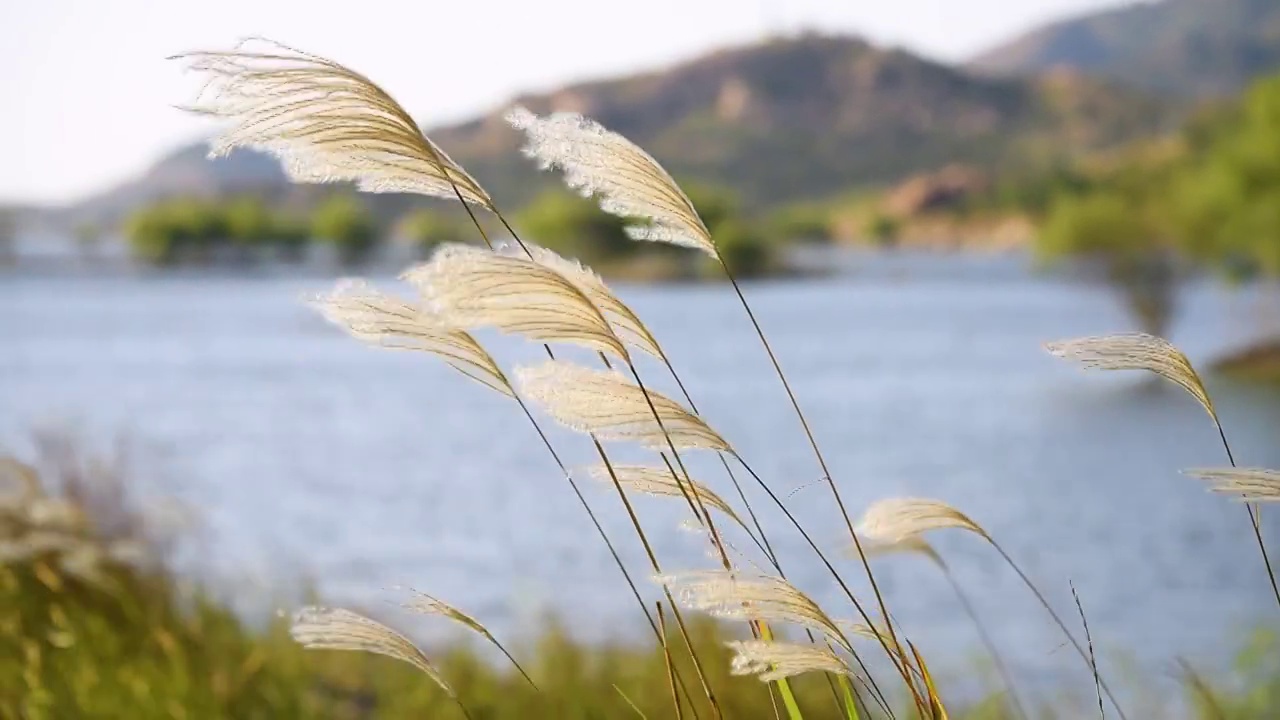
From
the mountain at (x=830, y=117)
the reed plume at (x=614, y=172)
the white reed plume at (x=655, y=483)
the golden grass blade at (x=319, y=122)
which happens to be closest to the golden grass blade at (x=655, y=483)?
the white reed plume at (x=655, y=483)

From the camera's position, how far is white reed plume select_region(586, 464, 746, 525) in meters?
0.92

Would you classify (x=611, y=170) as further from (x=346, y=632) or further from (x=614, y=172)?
(x=346, y=632)

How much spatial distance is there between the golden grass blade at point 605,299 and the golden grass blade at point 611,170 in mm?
42

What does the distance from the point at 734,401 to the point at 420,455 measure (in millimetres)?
4527

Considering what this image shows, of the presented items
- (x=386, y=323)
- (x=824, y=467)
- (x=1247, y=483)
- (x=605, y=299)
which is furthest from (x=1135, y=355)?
(x=386, y=323)

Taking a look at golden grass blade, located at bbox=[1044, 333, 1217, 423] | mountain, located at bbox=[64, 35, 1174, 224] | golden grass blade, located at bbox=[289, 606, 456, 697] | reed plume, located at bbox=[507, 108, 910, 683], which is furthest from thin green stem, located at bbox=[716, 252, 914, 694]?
mountain, located at bbox=[64, 35, 1174, 224]

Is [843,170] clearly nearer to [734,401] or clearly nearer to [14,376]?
[734,401]

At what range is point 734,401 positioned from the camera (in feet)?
53.9

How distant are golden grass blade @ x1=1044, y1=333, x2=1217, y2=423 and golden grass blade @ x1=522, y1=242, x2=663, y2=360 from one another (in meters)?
0.24

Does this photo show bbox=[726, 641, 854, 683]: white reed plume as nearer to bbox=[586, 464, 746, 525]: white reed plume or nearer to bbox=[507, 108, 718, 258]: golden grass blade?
bbox=[586, 464, 746, 525]: white reed plume

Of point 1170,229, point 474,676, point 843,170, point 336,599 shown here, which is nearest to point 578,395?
point 474,676

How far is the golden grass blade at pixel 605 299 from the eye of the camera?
0.79 metres

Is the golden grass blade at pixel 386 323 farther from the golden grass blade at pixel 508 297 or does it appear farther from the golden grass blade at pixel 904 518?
the golden grass blade at pixel 904 518

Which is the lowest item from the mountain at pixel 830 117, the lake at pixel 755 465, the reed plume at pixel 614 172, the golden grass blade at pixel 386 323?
the lake at pixel 755 465
